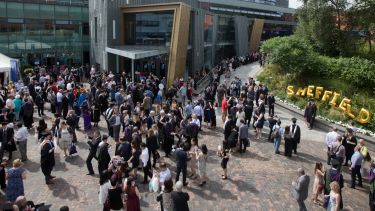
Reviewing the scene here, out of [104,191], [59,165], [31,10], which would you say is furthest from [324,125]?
[31,10]

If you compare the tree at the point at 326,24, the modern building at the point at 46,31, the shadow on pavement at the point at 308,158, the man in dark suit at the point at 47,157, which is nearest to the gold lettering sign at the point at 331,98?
the shadow on pavement at the point at 308,158

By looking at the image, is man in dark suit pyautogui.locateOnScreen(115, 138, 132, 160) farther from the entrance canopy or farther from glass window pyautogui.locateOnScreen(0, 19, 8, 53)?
glass window pyautogui.locateOnScreen(0, 19, 8, 53)

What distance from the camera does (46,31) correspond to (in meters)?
33.1

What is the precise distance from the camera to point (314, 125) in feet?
65.2

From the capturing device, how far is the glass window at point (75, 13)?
34.3 meters

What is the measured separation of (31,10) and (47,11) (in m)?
1.35

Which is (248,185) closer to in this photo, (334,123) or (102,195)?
(102,195)

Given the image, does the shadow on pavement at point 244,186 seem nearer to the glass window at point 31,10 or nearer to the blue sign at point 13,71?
the blue sign at point 13,71

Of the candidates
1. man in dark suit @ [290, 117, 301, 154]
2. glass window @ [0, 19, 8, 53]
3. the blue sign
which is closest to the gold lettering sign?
man in dark suit @ [290, 117, 301, 154]

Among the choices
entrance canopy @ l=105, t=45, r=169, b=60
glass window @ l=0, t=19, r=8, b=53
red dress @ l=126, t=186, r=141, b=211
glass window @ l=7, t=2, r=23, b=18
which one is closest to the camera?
red dress @ l=126, t=186, r=141, b=211

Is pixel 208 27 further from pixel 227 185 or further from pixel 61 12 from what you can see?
pixel 227 185

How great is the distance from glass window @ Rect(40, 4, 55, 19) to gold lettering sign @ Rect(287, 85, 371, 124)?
20.3 meters

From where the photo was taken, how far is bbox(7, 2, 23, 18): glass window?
30.7 metres

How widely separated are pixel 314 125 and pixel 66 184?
41.6ft
